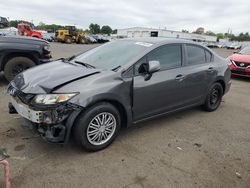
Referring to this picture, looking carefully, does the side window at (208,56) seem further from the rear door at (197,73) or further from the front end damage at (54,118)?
the front end damage at (54,118)

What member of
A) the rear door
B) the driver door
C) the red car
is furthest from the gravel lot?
the red car

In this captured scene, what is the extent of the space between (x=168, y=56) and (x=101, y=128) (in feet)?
5.61

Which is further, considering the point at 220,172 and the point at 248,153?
the point at 248,153

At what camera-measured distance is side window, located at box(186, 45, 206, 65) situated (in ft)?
14.5

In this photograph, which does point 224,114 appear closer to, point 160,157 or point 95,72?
point 160,157

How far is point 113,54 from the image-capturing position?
3.92 meters

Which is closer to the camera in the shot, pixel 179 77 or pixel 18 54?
pixel 179 77

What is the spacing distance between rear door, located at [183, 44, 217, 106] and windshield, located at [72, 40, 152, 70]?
0.98 meters

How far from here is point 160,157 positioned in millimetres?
3260

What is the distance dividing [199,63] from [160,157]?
2174mm

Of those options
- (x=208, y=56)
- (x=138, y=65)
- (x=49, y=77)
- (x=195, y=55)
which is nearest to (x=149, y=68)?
(x=138, y=65)

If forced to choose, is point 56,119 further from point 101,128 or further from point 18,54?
point 18,54

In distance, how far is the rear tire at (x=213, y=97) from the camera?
497 centimetres

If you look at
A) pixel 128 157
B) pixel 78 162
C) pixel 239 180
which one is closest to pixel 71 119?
pixel 78 162
